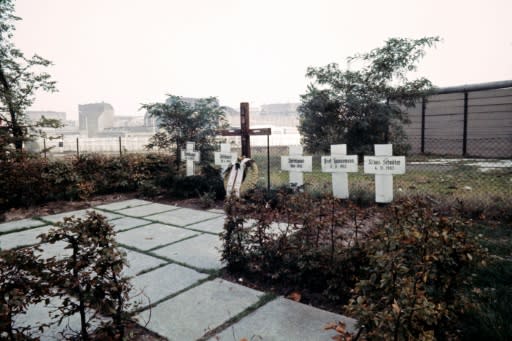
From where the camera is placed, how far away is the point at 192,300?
275 cm

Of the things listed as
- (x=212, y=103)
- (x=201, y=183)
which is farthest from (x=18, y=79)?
(x=201, y=183)

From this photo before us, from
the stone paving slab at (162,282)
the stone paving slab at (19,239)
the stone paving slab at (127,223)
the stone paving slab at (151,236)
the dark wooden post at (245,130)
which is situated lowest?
the stone paving slab at (19,239)

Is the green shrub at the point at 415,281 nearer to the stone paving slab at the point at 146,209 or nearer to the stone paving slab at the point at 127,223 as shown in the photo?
the stone paving slab at the point at 127,223

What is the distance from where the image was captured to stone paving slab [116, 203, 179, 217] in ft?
20.1

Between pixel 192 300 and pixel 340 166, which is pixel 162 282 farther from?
pixel 340 166

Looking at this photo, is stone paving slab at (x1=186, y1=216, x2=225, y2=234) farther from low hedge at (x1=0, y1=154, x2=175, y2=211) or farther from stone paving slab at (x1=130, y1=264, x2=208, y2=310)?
low hedge at (x1=0, y1=154, x2=175, y2=211)

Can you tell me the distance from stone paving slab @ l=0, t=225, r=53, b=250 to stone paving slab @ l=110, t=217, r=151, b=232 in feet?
3.19

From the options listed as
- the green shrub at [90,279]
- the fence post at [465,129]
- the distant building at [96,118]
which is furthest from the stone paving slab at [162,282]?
the distant building at [96,118]

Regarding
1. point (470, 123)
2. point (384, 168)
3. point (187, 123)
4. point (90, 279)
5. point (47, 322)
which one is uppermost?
point (470, 123)

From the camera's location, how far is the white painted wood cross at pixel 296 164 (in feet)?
19.8

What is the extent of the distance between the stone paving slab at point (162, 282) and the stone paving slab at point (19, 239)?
201 cm

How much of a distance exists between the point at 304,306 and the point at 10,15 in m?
11.8

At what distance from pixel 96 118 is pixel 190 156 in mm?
74273

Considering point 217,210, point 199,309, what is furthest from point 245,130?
point 199,309
